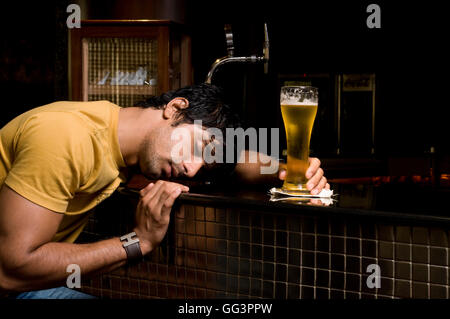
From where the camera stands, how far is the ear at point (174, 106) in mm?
1625

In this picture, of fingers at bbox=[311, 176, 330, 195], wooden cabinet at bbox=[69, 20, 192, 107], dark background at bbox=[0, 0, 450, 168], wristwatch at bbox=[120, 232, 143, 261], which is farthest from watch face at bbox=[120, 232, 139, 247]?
dark background at bbox=[0, 0, 450, 168]

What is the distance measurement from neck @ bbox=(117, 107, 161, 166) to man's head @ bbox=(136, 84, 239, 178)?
2cm

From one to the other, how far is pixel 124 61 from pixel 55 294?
2.79 m

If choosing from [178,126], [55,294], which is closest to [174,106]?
[178,126]

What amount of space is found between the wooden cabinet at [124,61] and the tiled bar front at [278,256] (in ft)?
8.38

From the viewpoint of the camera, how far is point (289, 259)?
131cm

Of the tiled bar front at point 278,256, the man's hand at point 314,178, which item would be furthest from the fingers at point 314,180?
the tiled bar front at point 278,256

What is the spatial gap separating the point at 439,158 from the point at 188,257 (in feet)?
14.0

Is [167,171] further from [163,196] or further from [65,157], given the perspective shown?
[65,157]

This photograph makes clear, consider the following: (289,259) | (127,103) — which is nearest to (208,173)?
(289,259)

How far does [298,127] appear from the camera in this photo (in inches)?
58.7

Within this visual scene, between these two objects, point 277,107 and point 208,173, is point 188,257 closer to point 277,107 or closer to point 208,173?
point 208,173

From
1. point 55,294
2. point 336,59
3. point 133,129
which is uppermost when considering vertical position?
point 336,59

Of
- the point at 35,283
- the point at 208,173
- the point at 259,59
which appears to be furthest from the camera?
the point at 259,59
